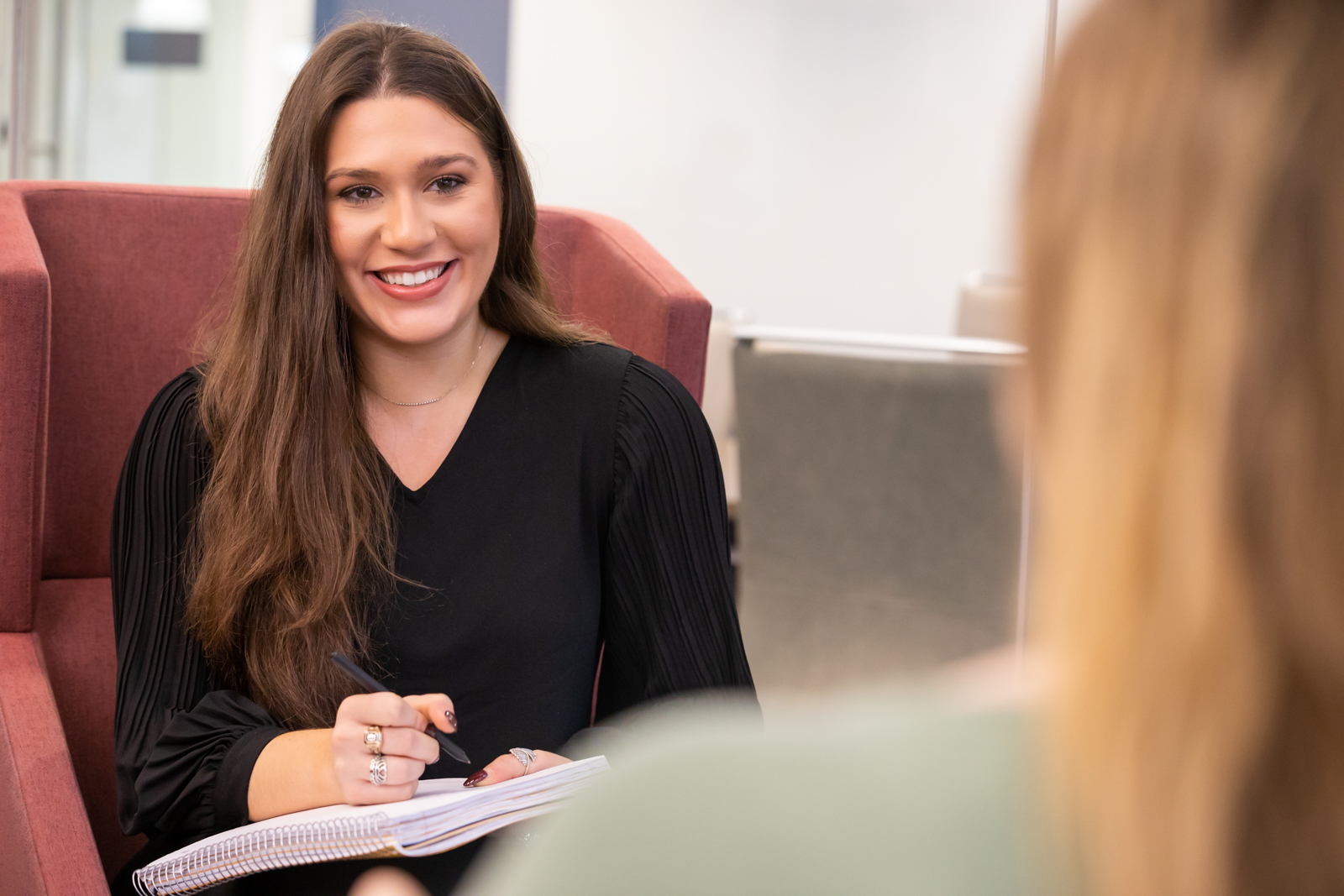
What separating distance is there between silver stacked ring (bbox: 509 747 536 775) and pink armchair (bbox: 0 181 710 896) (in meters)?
0.54

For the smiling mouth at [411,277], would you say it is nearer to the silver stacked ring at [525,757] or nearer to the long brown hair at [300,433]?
the long brown hair at [300,433]

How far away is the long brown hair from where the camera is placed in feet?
4.06

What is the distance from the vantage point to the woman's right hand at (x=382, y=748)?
105 cm

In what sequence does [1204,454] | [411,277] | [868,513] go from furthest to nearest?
[868,513] → [411,277] → [1204,454]

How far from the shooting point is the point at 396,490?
1.33 meters

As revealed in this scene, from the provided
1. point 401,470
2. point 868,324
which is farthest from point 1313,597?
point 868,324

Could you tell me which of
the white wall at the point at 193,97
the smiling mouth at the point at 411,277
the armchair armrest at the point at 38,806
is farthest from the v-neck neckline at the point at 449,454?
the white wall at the point at 193,97

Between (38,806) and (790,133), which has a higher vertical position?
(790,133)

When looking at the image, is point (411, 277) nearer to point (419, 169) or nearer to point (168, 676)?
point (419, 169)

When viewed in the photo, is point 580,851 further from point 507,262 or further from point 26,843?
point 507,262

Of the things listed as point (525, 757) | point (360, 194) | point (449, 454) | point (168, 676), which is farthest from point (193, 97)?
point (525, 757)

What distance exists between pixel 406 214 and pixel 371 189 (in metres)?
A: 0.07

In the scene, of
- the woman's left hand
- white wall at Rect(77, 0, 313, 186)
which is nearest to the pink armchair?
the woman's left hand

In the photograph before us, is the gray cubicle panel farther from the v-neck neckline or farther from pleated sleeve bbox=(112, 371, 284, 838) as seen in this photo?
pleated sleeve bbox=(112, 371, 284, 838)
